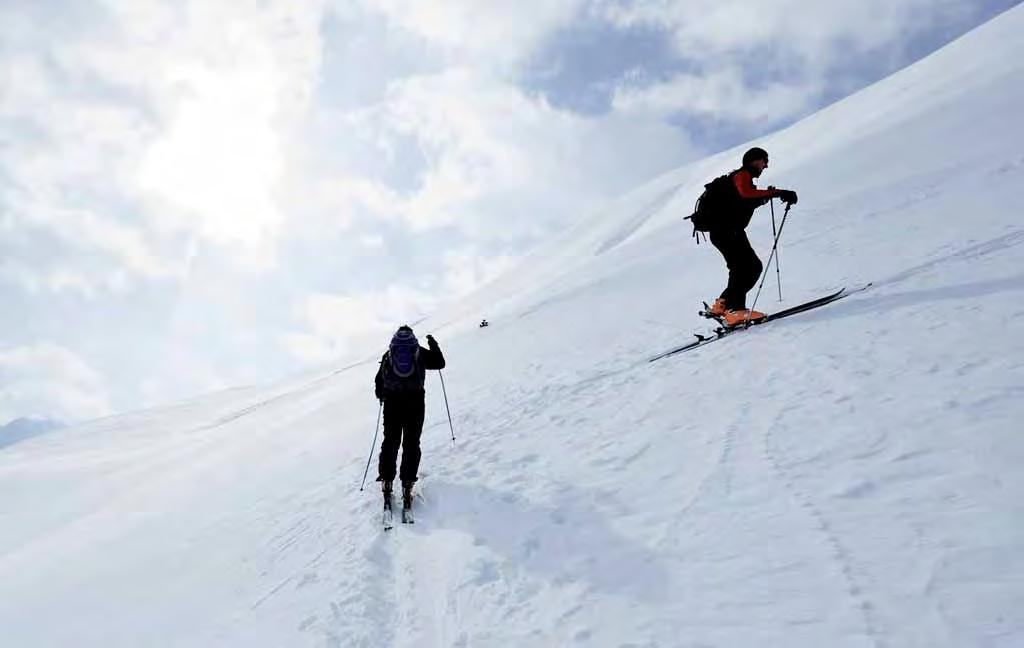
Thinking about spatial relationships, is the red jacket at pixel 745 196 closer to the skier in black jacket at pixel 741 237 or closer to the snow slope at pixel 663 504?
the skier in black jacket at pixel 741 237

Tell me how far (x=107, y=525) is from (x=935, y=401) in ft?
34.1

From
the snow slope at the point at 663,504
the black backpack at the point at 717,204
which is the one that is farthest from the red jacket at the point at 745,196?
the snow slope at the point at 663,504

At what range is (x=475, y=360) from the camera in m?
14.6

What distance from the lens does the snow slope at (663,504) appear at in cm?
332

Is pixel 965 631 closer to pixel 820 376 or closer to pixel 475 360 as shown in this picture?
pixel 820 376

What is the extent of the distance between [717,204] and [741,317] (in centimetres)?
173

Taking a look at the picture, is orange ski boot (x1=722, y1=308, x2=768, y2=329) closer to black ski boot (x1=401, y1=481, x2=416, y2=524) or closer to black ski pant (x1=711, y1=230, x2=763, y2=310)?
black ski pant (x1=711, y1=230, x2=763, y2=310)

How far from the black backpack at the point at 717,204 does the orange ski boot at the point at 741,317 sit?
4.41ft

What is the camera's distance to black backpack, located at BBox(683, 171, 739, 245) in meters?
8.63

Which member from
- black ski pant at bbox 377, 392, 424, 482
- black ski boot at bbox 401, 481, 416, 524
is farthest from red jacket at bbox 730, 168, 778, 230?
black ski boot at bbox 401, 481, 416, 524

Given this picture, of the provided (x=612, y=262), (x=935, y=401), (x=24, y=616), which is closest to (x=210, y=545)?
(x=24, y=616)

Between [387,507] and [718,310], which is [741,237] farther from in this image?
[387,507]

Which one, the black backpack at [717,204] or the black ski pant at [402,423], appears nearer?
the black ski pant at [402,423]

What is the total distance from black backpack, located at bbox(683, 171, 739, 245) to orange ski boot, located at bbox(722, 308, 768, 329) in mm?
1345
